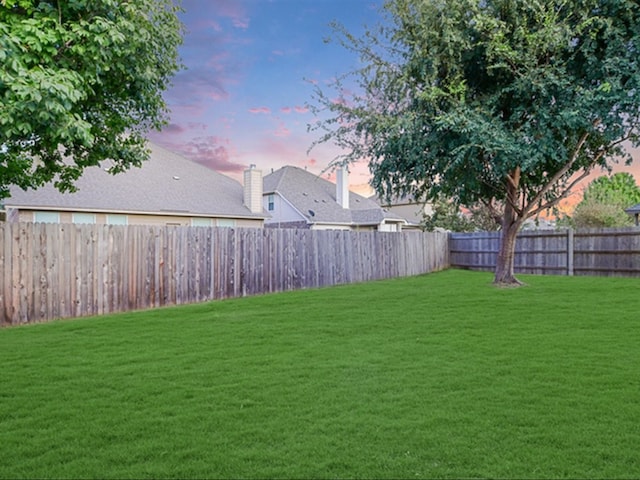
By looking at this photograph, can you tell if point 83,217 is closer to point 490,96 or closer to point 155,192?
point 155,192

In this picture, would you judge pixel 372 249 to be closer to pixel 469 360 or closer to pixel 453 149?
pixel 453 149

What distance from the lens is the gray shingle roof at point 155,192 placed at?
17.3 metres

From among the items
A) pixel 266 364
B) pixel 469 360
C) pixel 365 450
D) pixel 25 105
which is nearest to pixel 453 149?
pixel 469 360

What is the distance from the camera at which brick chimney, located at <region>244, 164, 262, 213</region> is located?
22.2 meters

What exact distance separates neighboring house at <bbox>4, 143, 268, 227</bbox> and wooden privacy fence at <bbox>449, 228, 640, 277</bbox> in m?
9.53

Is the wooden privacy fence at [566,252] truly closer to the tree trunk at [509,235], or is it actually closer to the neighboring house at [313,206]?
the tree trunk at [509,235]

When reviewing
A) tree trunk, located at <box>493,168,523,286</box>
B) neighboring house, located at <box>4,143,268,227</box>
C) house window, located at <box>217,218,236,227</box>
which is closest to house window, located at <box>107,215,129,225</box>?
neighboring house, located at <box>4,143,268,227</box>

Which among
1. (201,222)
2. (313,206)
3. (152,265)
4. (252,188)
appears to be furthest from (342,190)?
(152,265)

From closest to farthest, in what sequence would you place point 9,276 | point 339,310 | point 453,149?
point 9,276, point 339,310, point 453,149

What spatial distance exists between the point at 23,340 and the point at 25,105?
340 cm

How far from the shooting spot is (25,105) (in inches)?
214

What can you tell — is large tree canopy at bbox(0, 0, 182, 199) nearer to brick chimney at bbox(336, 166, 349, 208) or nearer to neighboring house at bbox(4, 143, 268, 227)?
neighboring house at bbox(4, 143, 268, 227)

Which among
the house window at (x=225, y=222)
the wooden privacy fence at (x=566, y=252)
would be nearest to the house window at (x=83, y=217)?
the house window at (x=225, y=222)

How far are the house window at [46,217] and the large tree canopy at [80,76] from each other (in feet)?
22.2
